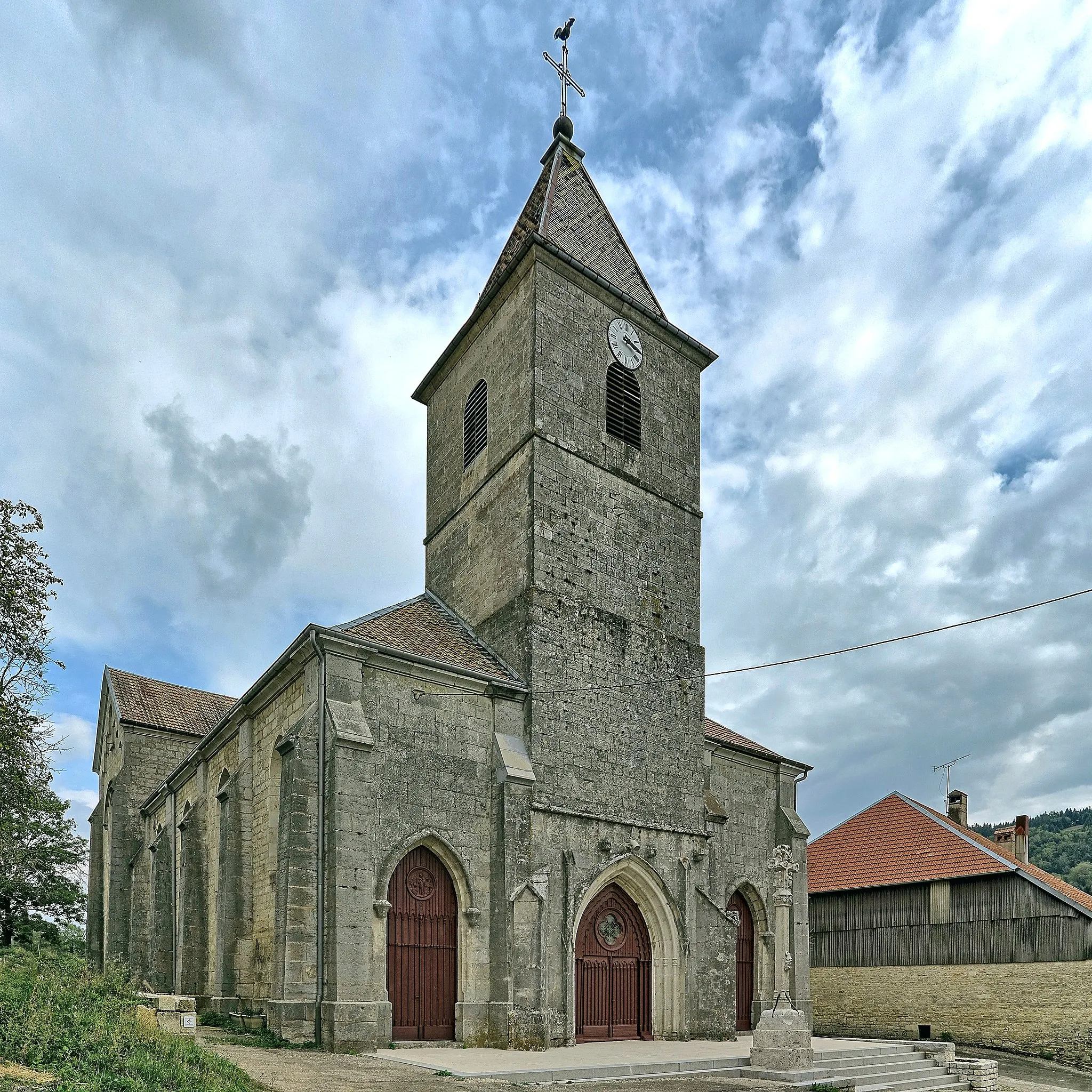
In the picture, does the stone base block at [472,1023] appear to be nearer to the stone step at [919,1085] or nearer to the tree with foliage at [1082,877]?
the stone step at [919,1085]

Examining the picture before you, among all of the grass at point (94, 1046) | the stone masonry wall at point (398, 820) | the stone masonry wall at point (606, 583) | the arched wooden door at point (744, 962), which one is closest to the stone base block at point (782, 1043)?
the stone masonry wall at point (398, 820)

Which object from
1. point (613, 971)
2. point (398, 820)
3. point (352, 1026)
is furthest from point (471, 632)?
point (352, 1026)

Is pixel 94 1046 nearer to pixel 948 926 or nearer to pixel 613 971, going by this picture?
pixel 613 971

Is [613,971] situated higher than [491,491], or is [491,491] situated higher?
[491,491]

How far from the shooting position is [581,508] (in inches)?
830

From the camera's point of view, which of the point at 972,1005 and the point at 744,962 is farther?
the point at 972,1005

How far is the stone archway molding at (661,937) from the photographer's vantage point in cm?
2000

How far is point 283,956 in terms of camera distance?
15.0 meters

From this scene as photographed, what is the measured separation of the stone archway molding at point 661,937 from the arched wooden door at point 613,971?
13 cm

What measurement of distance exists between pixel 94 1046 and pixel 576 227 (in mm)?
20467

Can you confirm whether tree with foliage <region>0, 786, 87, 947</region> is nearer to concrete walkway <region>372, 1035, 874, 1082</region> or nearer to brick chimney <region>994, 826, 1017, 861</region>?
concrete walkway <region>372, 1035, 874, 1082</region>

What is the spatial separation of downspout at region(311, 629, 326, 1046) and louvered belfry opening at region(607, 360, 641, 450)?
939 cm

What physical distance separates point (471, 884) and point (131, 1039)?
8372 millimetres

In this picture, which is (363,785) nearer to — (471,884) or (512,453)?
(471,884)
